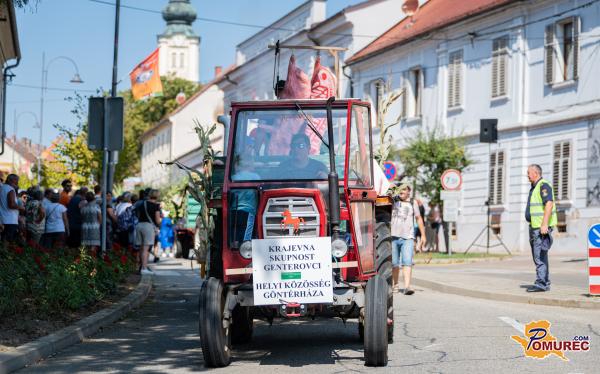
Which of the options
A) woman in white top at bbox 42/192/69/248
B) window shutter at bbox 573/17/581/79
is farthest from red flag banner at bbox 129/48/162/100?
woman in white top at bbox 42/192/69/248

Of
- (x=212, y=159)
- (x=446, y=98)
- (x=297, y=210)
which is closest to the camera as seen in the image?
(x=297, y=210)

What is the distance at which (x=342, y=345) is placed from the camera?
36.8 feet

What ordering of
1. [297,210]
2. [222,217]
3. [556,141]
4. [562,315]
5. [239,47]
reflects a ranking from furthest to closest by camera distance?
[239,47] < [556,141] < [562,315] < [222,217] < [297,210]

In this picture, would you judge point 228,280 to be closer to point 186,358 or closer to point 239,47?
point 186,358

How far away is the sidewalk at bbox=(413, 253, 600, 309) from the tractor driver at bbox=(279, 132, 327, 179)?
6.70m

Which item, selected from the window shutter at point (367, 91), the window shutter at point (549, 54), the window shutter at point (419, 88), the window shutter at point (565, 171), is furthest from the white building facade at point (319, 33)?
the window shutter at point (565, 171)

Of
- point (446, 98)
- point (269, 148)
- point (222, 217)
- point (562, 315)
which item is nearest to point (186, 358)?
point (222, 217)

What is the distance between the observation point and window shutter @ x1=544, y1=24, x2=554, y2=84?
34.6 metres

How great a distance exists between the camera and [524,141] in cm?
3644

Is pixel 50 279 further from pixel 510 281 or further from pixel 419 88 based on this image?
pixel 419 88

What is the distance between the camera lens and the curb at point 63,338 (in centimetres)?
973

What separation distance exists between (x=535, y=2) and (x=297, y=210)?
27.6 metres

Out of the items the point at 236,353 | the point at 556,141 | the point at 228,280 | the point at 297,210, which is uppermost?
the point at 556,141

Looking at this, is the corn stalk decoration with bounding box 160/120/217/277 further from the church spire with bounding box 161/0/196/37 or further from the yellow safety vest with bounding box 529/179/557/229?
the church spire with bounding box 161/0/196/37
